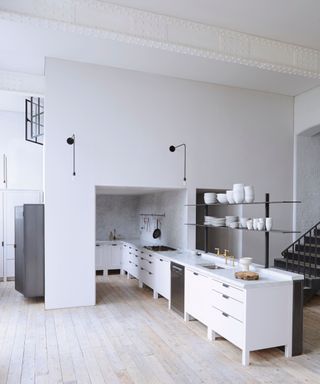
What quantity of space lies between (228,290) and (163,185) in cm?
273

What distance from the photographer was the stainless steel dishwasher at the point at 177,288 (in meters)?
5.14

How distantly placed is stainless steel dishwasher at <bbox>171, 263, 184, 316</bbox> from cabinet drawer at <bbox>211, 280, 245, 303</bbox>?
3.18 ft

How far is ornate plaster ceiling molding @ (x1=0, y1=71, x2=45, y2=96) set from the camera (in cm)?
636

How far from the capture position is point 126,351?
13.0 feet

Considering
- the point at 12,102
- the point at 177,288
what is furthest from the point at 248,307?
the point at 12,102

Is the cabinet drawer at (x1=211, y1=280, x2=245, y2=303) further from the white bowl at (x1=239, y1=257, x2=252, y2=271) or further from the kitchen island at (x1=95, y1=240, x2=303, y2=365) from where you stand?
the white bowl at (x1=239, y1=257, x2=252, y2=271)

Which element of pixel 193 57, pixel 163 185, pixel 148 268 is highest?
pixel 193 57

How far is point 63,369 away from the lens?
3.52 meters

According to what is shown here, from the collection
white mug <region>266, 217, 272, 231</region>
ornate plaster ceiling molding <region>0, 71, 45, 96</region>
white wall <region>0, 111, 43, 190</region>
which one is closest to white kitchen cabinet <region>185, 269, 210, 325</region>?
white mug <region>266, 217, 272, 231</region>

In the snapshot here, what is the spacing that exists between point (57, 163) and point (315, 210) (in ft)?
17.9

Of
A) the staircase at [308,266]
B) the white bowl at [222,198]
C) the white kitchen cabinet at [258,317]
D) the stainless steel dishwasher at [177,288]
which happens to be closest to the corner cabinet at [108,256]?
the stainless steel dishwasher at [177,288]

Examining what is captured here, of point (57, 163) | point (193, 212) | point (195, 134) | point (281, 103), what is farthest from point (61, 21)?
point (281, 103)

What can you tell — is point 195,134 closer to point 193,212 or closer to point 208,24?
point 193,212

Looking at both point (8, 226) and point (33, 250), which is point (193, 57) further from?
point (8, 226)
